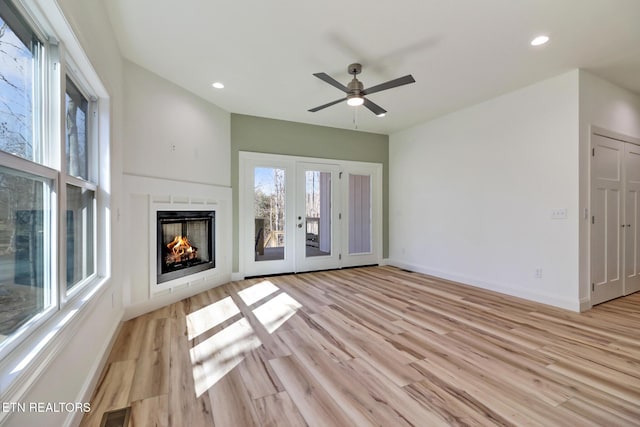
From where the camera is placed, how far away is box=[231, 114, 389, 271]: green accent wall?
4785mm

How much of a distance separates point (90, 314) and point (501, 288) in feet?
15.3

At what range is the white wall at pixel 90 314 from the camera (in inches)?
Result: 48.5

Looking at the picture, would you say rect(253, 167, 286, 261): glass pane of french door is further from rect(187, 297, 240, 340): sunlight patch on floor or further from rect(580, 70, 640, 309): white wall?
rect(580, 70, 640, 309): white wall

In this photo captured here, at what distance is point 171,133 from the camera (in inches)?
140

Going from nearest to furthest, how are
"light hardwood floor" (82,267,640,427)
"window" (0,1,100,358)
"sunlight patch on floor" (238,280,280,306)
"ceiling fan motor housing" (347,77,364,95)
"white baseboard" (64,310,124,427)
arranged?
1. "window" (0,1,100,358)
2. "white baseboard" (64,310,124,427)
3. "light hardwood floor" (82,267,640,427)
4. "ceiling fan motor housing" (347,77,364,95)
5. "sunlight patch on floor" (238,280,280,306)

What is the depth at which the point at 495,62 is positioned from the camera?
10.2ft

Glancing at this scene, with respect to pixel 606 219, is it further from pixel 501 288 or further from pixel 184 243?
pixel 184 243

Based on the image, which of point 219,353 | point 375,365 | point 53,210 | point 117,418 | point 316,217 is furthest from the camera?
point 316,217

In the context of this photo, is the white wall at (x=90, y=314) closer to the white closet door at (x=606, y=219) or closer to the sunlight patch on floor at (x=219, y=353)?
the sunlight patch on floor at (x=219, y=353)

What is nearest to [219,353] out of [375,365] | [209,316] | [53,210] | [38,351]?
[209,316]

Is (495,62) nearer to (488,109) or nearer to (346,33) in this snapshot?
(488,109)

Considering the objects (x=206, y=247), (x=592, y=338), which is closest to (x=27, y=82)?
(x=206, y=247)

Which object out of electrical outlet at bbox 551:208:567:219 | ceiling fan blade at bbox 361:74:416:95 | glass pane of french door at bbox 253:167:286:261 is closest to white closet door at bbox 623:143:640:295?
electrical outlet at bbox 551:208:567:219

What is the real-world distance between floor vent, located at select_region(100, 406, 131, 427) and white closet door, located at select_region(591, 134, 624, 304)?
478 centimetres
